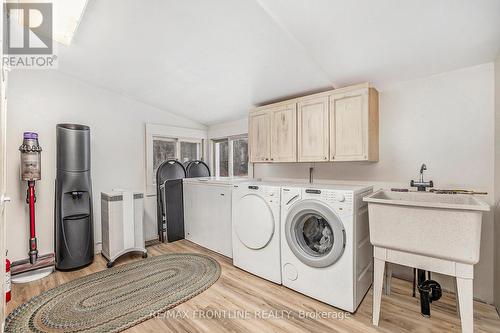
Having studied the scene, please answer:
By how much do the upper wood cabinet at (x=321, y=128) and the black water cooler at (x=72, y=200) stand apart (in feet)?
6.89

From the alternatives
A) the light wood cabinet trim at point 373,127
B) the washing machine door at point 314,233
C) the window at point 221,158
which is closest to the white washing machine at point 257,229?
the washing machine door at point 314,233

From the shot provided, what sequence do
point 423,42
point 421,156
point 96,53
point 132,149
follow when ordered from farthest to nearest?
point 132,149 → point 96,53 → point 421,156 → point 423,42

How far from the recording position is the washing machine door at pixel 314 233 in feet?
6.14

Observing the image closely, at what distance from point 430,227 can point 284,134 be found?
66.1 inches

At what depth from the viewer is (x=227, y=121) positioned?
4047 mm

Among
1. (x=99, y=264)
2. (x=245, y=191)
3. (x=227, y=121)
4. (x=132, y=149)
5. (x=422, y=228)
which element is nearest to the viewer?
(x=422, y=228)

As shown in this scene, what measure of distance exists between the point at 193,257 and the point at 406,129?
2862mm

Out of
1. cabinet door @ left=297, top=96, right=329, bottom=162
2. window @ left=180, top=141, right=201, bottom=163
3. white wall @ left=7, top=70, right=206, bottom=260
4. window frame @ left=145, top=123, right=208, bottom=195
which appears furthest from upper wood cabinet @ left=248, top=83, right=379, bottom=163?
white wall @ left=7, top=70, right=206, bottom=260

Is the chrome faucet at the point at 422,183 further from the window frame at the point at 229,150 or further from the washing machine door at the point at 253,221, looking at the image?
the window frame at the point at 229,150

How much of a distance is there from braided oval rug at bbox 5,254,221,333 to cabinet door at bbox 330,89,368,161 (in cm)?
188

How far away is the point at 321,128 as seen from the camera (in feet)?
7.99

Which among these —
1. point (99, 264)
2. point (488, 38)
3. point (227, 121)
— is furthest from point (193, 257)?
point (488, 38)

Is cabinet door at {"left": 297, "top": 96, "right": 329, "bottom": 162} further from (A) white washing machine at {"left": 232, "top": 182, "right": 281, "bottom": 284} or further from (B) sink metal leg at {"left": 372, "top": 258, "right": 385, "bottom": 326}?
(B) sink metal leg at {"left": 372, "top": 258, "right": 385, "bottom": 326}

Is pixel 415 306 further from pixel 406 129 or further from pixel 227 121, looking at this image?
pixel 227 121
